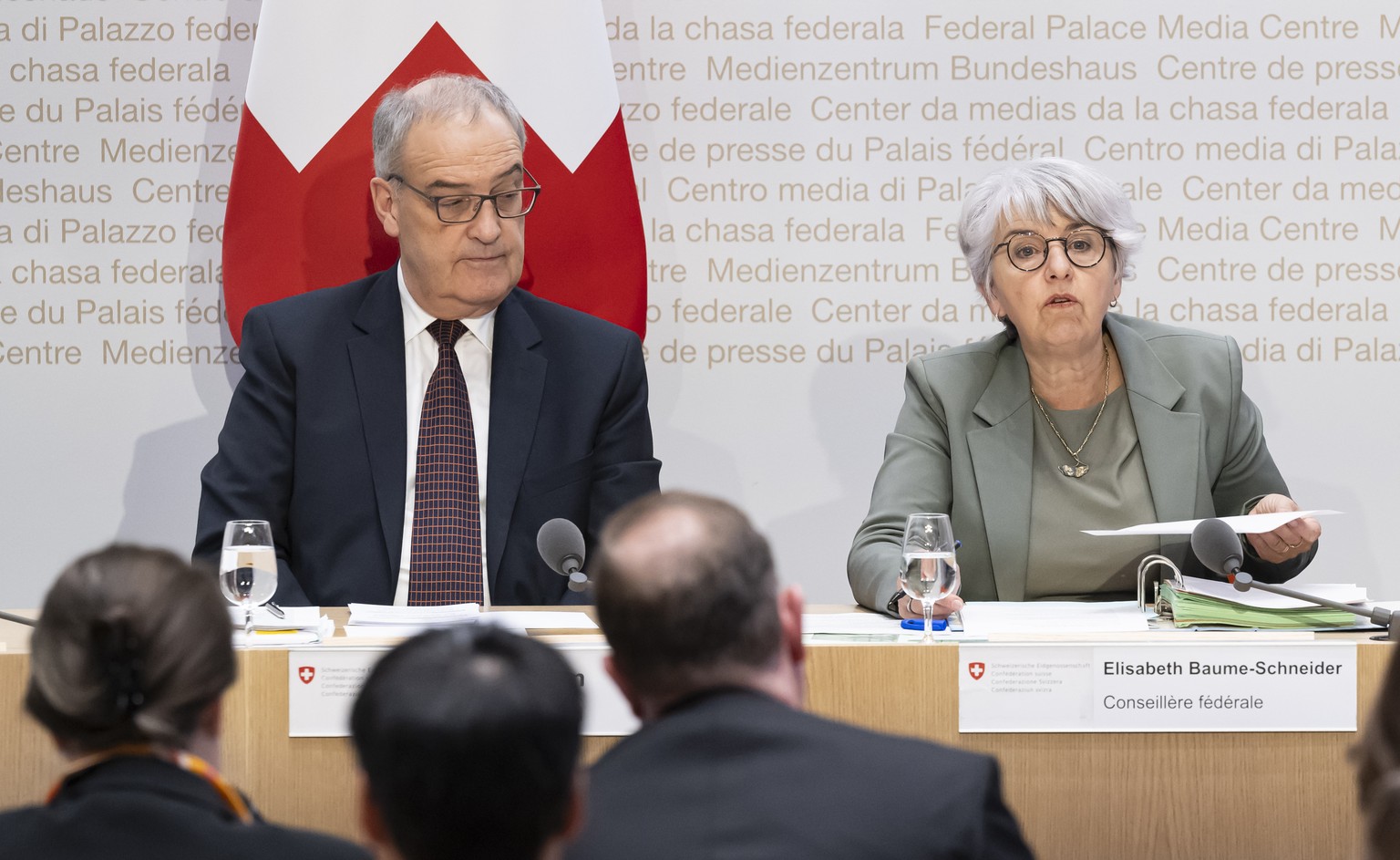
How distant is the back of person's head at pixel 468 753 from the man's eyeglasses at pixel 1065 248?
2339 mm

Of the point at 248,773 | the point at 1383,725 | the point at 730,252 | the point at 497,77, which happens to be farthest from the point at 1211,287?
the point at 1383,725

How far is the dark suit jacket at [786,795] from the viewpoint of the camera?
118cm

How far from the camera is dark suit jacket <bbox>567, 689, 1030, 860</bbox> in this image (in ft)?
3.88

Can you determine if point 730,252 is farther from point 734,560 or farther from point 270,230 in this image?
point 734,560

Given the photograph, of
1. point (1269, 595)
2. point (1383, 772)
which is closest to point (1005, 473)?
→ point (1269, 595)

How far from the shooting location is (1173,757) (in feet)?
6.98

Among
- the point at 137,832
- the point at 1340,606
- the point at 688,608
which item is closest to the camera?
the point at 137,832

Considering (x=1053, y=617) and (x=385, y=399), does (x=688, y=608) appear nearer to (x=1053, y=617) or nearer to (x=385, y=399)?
(x=1053, y=617)

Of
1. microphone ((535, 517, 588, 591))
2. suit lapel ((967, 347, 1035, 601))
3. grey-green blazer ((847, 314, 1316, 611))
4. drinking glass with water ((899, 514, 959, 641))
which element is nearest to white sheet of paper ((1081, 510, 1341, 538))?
drinking glass with water ((899, 514, 959, 641))

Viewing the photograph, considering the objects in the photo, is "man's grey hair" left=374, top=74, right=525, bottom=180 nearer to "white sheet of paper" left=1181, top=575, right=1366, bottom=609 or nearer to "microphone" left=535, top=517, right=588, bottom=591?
"microphone" left=535, top=517, right=588, bottom=591

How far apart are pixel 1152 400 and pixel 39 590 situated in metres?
3.08

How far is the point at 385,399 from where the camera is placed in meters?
3.20

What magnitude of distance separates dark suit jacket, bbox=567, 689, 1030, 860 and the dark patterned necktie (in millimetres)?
1839

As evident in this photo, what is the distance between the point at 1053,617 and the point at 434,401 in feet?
4.68
